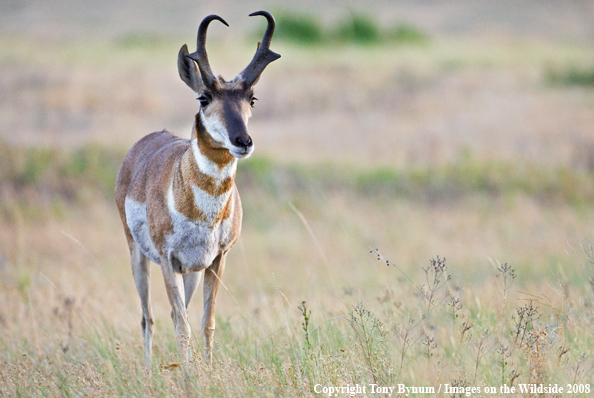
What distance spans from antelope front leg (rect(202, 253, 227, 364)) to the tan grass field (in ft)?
0.52

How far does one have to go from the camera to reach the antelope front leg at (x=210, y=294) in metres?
5.20

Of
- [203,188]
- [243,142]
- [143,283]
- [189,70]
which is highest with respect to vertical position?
[189,70]

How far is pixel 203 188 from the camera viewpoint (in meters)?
4.88

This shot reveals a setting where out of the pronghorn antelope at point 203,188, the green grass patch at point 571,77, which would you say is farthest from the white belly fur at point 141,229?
the green grass patch at point 571,77

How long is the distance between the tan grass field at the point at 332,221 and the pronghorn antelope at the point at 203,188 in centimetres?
44

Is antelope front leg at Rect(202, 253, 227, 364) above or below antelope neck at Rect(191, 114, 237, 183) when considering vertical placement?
below

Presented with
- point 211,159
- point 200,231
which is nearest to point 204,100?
point 211,159

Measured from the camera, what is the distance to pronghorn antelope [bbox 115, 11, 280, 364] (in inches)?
185

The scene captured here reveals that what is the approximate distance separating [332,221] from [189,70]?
11995 mm

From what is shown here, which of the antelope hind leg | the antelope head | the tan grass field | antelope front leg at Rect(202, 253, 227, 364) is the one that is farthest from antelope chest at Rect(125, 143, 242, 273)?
the antelope hind leg

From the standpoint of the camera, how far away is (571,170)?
1784 centimetres

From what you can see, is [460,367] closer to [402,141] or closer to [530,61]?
[402,141]

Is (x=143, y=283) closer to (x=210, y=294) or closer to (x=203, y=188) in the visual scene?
(x=210, y=294)

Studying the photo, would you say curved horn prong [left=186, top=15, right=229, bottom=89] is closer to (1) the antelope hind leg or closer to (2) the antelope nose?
(2) the antelope nose
